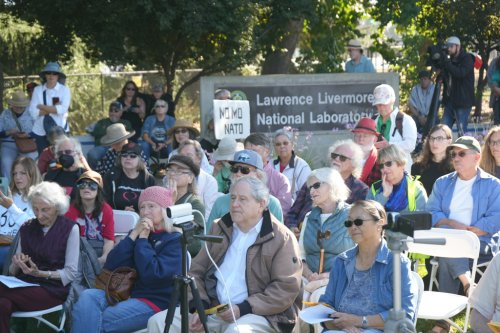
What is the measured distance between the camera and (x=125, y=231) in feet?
26.2

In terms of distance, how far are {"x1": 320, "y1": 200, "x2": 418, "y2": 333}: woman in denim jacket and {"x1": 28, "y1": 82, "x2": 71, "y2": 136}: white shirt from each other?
22.8ft

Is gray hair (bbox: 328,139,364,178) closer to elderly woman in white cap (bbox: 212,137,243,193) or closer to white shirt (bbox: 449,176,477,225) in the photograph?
white shirt (bbox: 449,176,477,225)

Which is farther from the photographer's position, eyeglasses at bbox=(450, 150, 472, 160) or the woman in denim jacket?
eyeglasses at bbox=(450, 150, 472, 160)

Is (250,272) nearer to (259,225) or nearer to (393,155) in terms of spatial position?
(259,225)

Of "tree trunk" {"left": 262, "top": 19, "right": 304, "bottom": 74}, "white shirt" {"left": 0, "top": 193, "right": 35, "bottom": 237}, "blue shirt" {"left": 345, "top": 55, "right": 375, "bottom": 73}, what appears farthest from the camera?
"tree trunk" {"left": 262, "top": 19, "right": 304, "bottom": 74}

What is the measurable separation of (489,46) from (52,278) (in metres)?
12.9

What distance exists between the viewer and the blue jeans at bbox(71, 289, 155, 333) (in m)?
6.36

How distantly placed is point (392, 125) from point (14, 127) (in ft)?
16.1

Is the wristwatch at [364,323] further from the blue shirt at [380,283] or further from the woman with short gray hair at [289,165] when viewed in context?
the woman with short gray hair at [289,165]

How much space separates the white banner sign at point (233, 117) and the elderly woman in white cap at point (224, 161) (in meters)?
0.62

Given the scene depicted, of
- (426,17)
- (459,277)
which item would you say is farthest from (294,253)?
(426,17)

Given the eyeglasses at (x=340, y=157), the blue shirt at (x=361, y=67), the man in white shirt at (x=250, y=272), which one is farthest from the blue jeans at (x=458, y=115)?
the man in white shirt at (x=250, y=272)

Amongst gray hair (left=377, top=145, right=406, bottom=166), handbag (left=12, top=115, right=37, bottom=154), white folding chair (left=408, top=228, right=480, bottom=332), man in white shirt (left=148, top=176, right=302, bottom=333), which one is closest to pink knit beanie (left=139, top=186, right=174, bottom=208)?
man in white shirt (left=148, top=176, right=302, bottom=333)

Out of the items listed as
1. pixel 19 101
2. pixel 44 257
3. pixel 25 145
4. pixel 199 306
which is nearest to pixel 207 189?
pixel 44 257
